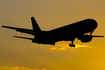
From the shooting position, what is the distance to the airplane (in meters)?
104

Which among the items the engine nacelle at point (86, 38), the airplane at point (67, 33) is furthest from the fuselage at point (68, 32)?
the engine nacelle at point (86, 38)

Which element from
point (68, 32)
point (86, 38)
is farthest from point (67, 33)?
point (86, 38)

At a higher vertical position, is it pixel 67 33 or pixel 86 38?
pixel 67 33

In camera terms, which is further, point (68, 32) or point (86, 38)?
point (86, 38)

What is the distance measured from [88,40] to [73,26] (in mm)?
9151

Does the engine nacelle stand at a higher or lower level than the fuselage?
lower

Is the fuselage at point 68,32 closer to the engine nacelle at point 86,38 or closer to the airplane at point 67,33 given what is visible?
the airplane at point 67,33

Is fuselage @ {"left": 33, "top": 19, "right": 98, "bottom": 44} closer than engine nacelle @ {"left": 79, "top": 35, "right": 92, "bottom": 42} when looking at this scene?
Yes

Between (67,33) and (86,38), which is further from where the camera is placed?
(86,38)

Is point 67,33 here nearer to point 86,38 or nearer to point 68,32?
point 68,32

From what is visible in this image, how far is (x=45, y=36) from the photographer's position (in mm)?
106688

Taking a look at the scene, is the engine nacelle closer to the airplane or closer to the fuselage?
the airplane

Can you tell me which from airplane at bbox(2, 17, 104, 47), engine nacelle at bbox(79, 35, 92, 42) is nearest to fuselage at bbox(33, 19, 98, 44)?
airplane at bbox(2, 17, 104, 47)

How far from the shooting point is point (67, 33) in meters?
105
